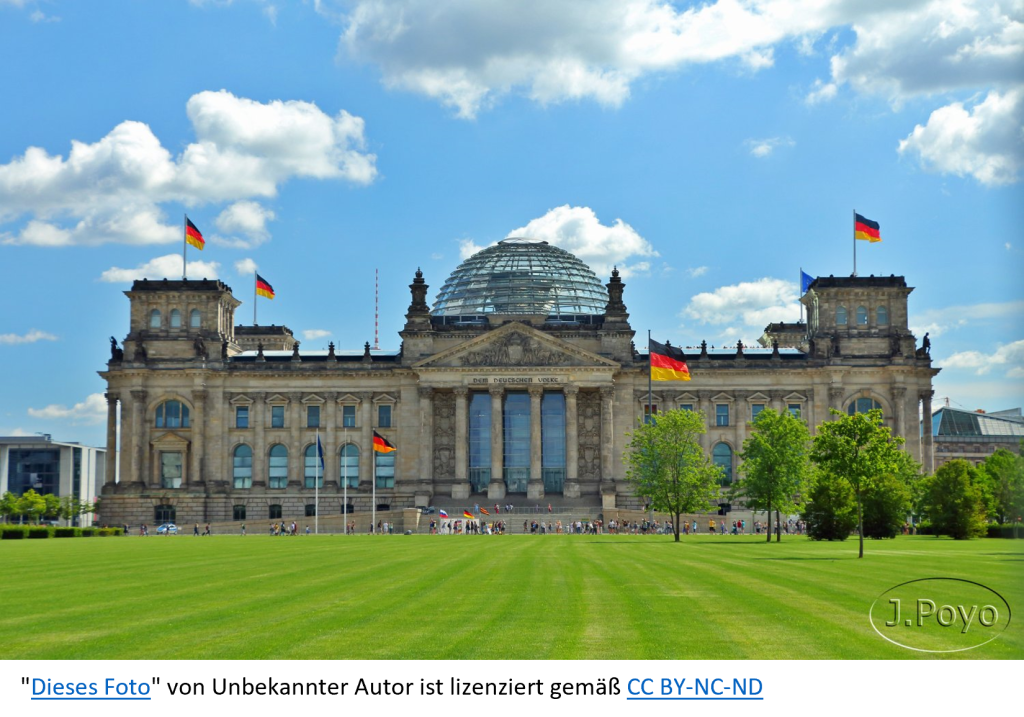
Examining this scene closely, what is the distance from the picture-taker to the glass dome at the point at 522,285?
5541 inches

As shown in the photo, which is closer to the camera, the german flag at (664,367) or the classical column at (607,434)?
the german flag at (664,367)

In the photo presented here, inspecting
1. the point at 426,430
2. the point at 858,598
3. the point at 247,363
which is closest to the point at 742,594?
the point at 858,598

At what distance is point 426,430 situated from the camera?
12825 cm

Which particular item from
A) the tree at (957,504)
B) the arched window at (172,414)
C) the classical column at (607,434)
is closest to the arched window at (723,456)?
the classical column at (607,434)

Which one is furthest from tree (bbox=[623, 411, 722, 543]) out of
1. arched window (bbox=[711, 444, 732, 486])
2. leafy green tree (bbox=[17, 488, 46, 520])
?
leafy green tree (bbox=[17, 488, 46, 520])

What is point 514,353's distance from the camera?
128 metres

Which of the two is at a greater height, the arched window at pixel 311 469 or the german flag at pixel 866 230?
the german flag at pixel 866 230

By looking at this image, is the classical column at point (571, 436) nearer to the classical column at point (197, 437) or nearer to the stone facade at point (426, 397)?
A: the stone facade at point (426, 397)

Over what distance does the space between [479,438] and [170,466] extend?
35.4 metres

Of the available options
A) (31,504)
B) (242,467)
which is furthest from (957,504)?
(31,504)

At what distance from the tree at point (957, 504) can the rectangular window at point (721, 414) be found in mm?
48666

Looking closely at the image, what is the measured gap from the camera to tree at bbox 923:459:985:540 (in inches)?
3039

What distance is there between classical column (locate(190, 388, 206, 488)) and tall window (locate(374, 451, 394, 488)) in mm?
19794
